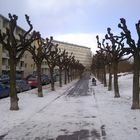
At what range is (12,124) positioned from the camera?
1396 centimetres

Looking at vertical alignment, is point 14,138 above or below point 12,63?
below

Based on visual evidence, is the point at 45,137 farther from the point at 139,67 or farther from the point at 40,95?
the point at 40,95

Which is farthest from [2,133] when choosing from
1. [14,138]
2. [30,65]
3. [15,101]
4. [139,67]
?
[30,65]

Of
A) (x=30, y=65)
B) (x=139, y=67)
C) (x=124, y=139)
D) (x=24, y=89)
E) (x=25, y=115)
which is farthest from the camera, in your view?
(x=30, y=65)

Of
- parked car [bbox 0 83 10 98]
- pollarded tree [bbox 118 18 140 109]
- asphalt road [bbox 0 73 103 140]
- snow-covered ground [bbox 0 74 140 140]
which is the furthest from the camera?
parked car [bbox 0 83 10 98]

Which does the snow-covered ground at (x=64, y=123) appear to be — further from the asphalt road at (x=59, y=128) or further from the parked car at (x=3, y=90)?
the parked car at (x=3, y=90)

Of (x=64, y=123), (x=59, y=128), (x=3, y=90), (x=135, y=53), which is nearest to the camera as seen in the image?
(x=59, y=128)

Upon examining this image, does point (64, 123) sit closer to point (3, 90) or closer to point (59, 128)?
point (59, 128)

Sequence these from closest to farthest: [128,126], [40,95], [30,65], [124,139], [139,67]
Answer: [124,139]
[128,126]
[139,67]
[40,95]
[30,65]

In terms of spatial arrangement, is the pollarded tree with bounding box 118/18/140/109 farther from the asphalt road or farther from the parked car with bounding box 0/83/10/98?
the parked car with bounding box 0/83/10/98

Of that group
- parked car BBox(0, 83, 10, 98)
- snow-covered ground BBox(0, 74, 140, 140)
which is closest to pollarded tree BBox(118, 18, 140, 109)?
snow-covered ground BBox(0, 74, 140, 140)

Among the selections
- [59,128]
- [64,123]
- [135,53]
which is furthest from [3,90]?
[59,128]

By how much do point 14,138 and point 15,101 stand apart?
316 inches

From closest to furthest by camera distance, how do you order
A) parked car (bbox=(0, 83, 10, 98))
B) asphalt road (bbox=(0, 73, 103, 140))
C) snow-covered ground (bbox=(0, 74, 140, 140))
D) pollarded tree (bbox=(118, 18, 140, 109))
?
asphalt road (bbox=(0, 73, 103, 140)), snow-covered ground (bbox=(0, 74, 140, 140)), pollarded tree (bbox=(118, 18, 140, 109)), parked car (bbox=(0, 83, 10, 98))
